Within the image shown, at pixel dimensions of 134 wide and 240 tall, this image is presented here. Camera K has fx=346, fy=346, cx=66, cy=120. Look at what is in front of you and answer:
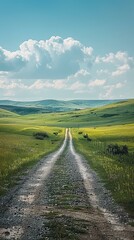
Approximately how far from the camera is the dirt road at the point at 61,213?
622 inches

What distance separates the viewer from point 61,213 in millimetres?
19672

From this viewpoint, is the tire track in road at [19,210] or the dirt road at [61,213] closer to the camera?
the dirt road at [61,213]

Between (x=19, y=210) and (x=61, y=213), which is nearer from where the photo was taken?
(x=61, y=213)

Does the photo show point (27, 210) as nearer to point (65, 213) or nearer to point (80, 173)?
point (65, 213)

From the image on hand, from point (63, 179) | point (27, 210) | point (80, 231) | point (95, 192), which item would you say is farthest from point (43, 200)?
point (63, 179)

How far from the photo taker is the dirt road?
51.9ft

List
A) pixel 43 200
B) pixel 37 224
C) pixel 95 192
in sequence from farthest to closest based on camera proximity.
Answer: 1. pixel 95 192
2. pixel 43 200
3. pixel 37 224

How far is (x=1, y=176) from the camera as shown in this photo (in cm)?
3328

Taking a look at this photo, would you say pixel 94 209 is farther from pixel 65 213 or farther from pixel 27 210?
pixel 27 210

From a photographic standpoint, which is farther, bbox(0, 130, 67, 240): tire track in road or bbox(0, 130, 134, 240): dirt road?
bbox(0, 130, 67, 240): tire track in road

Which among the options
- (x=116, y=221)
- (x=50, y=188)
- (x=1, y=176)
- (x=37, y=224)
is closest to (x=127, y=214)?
(x=116, y=221)

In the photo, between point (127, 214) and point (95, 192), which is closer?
point (127, 214)

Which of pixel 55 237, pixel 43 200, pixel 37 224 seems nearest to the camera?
pixel 55 237

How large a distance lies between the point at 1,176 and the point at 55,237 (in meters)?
18.9
